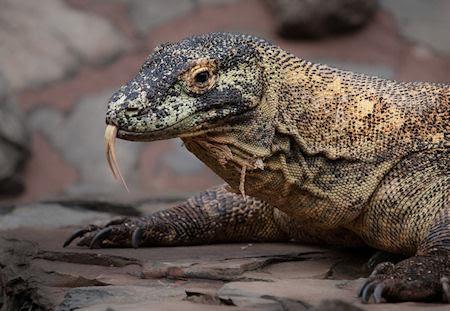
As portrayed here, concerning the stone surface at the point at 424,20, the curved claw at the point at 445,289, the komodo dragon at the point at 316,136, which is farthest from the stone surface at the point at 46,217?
the stone surface at the point at 424,20

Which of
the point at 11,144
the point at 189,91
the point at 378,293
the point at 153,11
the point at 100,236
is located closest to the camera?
the point at 378,293

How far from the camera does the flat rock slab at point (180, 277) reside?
433 cm

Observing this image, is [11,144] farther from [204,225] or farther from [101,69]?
[204,225]

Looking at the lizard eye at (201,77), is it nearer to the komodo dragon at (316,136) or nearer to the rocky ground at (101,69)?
the komodo dragon at (316,136)

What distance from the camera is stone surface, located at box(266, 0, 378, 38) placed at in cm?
1066

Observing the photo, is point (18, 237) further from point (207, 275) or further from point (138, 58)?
point (138, 58)

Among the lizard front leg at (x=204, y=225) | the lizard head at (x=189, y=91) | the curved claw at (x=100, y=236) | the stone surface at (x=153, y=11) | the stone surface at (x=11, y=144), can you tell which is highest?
the stone surface at (x=153, y=11)

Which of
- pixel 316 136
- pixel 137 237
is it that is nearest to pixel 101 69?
pixel 137 237

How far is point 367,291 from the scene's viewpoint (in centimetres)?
424

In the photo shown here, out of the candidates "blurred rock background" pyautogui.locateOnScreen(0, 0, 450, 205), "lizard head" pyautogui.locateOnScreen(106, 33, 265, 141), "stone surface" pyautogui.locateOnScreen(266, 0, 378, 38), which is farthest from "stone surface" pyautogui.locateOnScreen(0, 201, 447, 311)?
"stone surface" pyautogui.locateOnScreen(266, 0, 378, 38)

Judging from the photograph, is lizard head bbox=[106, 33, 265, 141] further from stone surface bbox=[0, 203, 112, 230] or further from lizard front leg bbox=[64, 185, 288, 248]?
stone surface bbox=[0, 203, 112, 230]

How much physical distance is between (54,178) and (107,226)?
14.4 ft

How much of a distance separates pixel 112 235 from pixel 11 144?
4080 mm

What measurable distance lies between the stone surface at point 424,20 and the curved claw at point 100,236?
5.88 m
